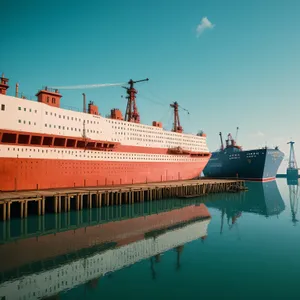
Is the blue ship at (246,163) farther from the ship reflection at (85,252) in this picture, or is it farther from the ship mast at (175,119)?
the ship reflection at (85,252)

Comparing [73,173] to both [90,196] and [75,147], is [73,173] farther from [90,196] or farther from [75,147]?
[90,196]

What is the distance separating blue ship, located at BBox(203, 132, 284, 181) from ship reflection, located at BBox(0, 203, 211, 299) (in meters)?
41.6

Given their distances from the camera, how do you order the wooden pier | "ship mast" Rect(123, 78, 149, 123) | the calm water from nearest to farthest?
the calm water → the wooden pier → "ship mast" Rect(123, 78, 149, 123)

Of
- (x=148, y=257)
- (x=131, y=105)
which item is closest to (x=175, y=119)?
(x=131, y=105)

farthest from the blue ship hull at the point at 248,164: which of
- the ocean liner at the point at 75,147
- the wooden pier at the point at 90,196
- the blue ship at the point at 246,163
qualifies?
the ocean liner at the point at 75,147

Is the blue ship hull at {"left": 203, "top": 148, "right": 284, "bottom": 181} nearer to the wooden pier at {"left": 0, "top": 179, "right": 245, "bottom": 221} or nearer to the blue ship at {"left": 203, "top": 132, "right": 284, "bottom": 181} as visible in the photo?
the blue ship at {"left": 203, "top": 132, "right": 284, "bottom": 181}

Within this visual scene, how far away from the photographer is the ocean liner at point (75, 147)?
24188mm

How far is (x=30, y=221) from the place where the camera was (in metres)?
20.4

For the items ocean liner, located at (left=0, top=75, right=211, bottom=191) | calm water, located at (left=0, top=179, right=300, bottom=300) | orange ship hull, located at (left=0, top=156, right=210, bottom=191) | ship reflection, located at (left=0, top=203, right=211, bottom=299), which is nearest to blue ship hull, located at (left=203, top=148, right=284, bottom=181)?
ocean liner, located at (left=0, top=75, right=211, bottom=191)

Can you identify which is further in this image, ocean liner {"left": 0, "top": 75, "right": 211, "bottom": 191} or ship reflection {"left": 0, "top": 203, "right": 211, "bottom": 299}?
ocean liner {"left": 0, "top": 75, "right": 211, "bottom": 191}

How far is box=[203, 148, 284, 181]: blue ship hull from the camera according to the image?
60278mm

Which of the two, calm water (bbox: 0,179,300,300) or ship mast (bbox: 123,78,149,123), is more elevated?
ship mast (bbox: 123,78,149,123)

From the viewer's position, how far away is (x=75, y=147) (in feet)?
94.4

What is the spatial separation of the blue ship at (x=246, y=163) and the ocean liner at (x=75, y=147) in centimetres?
2661
